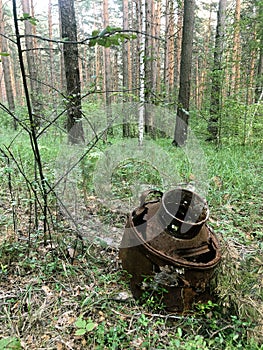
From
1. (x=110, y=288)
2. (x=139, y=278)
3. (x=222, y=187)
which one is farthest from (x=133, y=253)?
(x=222, y=187)

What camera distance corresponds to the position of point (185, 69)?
266 inches

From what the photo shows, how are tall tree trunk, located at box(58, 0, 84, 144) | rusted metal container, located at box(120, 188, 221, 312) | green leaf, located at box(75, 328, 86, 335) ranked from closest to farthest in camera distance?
green leaf, located at box(75, 328, 86, 335) < rusted metal container, located at box(120, 188, 221, 312) < tall tree trunk, located at box(58, 0, 84, 144)

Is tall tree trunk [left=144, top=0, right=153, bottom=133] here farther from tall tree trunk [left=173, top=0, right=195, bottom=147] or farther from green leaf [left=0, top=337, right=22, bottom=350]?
green leaf [left=0, top=337, right=22, bottom=350]

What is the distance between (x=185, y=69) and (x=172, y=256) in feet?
19.9

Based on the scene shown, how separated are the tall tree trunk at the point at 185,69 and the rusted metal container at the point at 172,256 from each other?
4696mm

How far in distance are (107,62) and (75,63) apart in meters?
9.09

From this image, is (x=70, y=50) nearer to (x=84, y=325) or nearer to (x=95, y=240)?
(x=95, y=240)

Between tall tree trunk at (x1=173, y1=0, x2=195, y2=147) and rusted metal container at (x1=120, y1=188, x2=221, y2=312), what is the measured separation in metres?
4.70

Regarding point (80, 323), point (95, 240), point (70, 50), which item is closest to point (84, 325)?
point (80, 323)

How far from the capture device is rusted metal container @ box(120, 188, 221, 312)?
5.87ft

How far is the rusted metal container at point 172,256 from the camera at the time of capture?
5.87ft

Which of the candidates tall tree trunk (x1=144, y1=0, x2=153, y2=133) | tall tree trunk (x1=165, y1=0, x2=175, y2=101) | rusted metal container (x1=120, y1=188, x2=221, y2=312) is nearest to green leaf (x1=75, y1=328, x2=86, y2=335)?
rusted metal container (x1=120, y1=188, x2=221, y2=312)

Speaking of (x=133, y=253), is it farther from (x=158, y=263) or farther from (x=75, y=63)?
(x=75, y=63)

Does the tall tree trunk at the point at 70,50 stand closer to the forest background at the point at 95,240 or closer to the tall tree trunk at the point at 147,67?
the forest background at the point at 95,240
